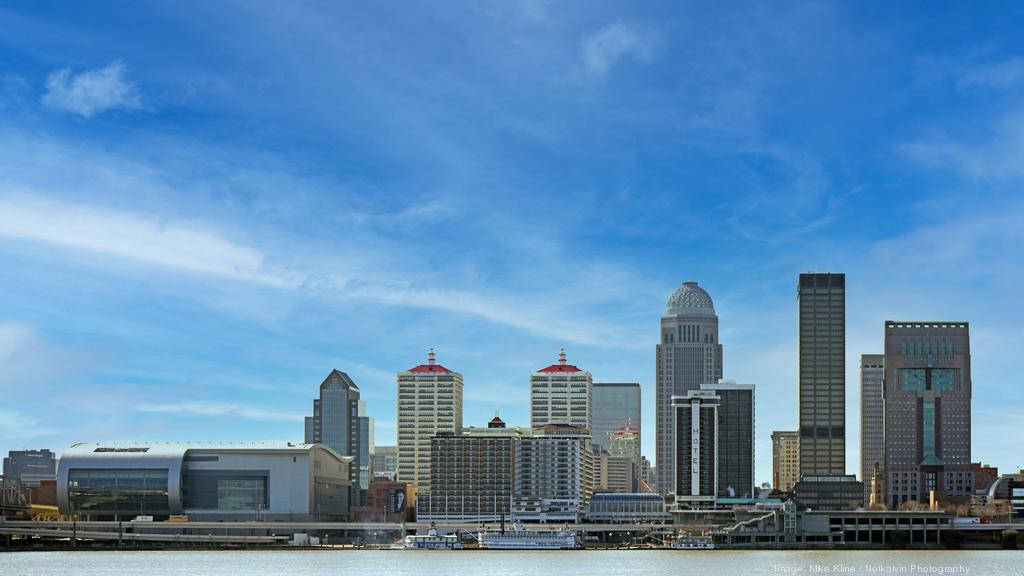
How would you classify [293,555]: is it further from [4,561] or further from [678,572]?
[678,572]

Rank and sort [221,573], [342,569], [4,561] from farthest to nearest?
[4,561] → [342,569] → [221,573]

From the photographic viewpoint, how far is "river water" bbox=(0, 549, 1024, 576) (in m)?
153

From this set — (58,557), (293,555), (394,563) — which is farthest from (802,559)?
(58,557)

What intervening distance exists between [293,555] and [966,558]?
84.5m

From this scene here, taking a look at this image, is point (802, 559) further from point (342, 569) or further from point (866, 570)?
Answer: point (342, 569)

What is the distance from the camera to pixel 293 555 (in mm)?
197375

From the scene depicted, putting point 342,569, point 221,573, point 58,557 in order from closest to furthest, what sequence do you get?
point 221,573 → point 342,569 → point 58,557

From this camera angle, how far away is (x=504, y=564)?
16712cm

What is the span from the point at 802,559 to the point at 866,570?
32073 millimetres

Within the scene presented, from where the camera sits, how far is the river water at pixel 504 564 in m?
153

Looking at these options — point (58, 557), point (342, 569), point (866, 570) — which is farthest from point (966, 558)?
Result: point (58, 557)

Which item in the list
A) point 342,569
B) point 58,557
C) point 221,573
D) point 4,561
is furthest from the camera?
point 58,557

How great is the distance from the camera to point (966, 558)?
189 metres

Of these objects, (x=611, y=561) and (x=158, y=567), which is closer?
(x=158, y=567)
